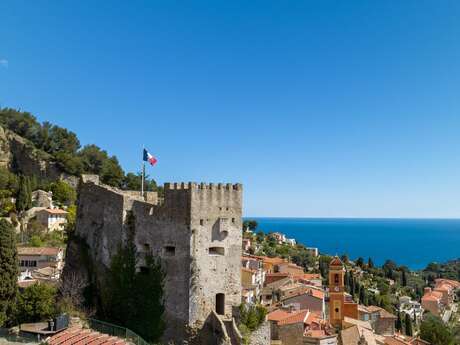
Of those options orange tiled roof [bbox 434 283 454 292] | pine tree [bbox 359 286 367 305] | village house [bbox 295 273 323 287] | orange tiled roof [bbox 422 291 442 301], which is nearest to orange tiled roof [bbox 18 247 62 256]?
village house [bbox 295 273 323 287]

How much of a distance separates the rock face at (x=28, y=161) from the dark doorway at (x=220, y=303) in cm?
6693

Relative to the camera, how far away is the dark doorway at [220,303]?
24938mm

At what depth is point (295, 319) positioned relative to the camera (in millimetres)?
36875

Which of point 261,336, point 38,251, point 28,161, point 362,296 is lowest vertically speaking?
point 362,296

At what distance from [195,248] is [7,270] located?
1051 centimetres

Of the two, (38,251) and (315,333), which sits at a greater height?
(38,251)

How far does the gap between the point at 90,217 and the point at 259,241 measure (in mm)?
77225

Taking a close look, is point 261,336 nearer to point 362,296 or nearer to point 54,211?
point 54,211

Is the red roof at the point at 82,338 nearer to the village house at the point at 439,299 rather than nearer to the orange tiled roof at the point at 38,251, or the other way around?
the orange tiled roof at the point at 38,251

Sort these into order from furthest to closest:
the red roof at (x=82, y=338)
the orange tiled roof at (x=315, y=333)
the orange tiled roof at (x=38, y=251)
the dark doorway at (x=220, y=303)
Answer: the orange tiled roof at (x=38, y=251)
the orange tiled roof at (x=315, y=333)
the dark doorway at (x=220, y=303)
the red roof at (x=82, y=338)

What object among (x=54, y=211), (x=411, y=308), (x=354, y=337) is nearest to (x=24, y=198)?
(x=54, y=211)

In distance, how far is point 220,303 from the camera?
25.1 m

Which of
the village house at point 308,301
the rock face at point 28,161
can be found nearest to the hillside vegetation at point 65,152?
the rock face at point 28,161

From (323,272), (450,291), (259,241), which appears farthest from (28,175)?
(450,291)
